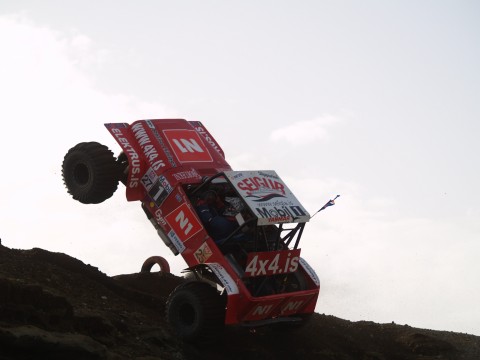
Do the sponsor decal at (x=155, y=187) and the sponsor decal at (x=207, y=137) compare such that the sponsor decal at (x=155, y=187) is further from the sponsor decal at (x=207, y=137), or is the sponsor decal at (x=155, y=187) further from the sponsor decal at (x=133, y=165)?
the sponsor decal at (x=207, y=137)

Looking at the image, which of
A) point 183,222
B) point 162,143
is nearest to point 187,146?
point 162,143

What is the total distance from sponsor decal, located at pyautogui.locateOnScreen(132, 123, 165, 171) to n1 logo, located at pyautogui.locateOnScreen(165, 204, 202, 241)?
3.47ft

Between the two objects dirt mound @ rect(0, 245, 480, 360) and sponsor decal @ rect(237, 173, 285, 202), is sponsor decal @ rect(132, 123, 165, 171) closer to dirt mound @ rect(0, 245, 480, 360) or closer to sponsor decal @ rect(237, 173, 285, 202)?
sponsor decal @ rect(237, 173, 285, 202)

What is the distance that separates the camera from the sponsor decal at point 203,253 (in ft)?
45.9

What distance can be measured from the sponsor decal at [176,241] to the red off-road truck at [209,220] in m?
0.02

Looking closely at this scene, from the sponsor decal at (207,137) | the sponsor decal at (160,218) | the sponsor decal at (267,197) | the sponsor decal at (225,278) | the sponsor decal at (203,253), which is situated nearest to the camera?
the sponsor decal at (225,278)

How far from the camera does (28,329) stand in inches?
415

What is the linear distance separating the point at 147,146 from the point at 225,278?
11.0 feet

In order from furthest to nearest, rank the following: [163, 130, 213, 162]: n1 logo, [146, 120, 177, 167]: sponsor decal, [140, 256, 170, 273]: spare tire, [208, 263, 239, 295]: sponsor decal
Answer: [140, 256, 170, 273]: spare tire → [163, 130, 213, 162]: n1 logo → [146, 120, 177, 167]: sponsor decal → [208, 263, 239, 295]: sponsor decal

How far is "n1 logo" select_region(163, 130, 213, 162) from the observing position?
15.8 m

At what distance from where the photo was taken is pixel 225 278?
13578 millimetres

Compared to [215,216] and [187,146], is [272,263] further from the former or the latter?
[187,146]

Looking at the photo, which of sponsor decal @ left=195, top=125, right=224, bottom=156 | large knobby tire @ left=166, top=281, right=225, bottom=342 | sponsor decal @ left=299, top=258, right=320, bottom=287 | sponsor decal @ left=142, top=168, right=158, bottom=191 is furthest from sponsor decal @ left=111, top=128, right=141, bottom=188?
sponsor decal @ left=299, top=258, right=320, bottom=287

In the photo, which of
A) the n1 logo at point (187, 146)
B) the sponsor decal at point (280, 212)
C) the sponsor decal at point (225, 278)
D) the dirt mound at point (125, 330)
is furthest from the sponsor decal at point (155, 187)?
the sponsor decal at point (280, 212)
